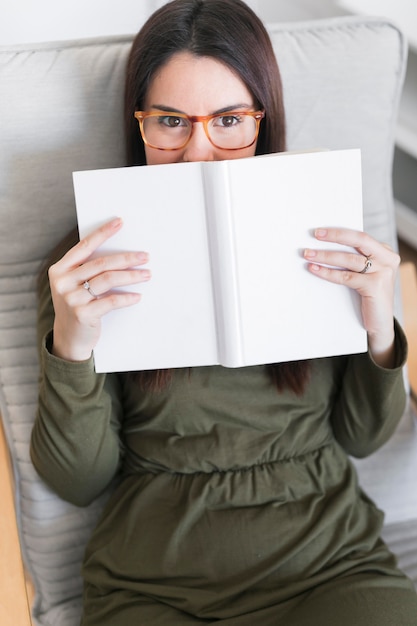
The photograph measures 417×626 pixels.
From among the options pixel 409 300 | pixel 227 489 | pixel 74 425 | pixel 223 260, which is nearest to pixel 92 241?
pixel 223 260

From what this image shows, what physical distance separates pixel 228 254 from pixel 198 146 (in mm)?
160

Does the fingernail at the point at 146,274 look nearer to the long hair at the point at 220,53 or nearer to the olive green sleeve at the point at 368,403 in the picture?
the long hair at the point at 220,53

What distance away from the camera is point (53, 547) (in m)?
1.13

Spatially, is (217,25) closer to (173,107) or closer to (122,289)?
(173,107)

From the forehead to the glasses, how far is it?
0.01 metres

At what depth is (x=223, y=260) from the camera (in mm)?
849

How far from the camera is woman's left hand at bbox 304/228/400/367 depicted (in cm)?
85

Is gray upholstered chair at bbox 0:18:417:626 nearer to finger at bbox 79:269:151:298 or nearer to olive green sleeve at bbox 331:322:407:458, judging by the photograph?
Result: olive green sleeve at bbox 331:322:407:458

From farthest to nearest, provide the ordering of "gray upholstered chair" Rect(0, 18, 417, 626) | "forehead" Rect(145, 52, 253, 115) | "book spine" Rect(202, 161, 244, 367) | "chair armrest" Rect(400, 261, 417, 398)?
"chair armrest" Rect(400, 261, 417, 398) → "gray upholstered chair" Rect(0, 18, 417, 626) → "forehead" Rect(145, 52, 253, 115) → "book spine" Rect(202, 161, 244, 367)

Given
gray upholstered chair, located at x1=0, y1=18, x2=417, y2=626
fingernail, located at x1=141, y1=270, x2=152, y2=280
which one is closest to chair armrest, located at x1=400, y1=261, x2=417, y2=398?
gray upholstered chair, located at x1=0, y1=18, x2=417, y2=626

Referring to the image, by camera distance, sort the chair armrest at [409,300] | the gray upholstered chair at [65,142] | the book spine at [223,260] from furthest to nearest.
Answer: the chair armrest at [409,300], the gray upholstered chair at [65,142], the book spine at [223,260]

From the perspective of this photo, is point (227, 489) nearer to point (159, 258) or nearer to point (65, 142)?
point (159, 258)

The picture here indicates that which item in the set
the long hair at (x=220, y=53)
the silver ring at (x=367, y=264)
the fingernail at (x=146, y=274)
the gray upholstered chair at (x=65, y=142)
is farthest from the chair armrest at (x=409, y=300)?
the fingernail at (x=146, y=274)

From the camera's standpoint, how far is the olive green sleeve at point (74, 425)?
926 mm
